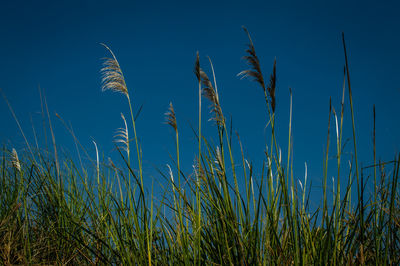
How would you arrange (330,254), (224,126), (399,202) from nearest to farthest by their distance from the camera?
(330,254) → (224,126) → (399,202)

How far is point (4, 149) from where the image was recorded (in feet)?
11.2

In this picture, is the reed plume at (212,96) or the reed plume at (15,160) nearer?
the reed plume at (212,96)

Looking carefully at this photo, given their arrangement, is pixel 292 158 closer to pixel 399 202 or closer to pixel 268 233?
pixel 268 233

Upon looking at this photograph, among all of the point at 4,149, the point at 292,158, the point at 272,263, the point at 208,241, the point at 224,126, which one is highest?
the point at 4,149

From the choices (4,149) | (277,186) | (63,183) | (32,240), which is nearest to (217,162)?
(277,186)

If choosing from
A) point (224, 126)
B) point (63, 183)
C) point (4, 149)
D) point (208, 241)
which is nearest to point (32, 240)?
point (63, 183)

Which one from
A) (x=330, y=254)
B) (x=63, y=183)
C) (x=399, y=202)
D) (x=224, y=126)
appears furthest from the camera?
(x=63, y=183)

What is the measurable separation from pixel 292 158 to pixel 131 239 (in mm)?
1086

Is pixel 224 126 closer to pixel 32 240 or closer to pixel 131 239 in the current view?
pixel 131 239

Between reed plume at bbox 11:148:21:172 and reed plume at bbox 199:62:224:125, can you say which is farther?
reed plume at bbox 11:148:21:172

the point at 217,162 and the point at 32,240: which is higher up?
the point at 217,162

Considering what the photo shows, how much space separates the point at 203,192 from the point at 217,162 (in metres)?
0.21

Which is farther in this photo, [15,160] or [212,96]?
[15,160]

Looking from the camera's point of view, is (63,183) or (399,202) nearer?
(399,202)
